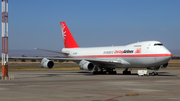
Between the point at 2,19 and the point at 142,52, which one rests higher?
the point at 2,19

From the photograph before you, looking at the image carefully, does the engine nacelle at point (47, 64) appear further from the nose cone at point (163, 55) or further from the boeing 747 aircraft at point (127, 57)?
the nose cone at point (163, 55)

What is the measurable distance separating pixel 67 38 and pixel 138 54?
18.6m

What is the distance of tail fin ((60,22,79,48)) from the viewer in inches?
2095

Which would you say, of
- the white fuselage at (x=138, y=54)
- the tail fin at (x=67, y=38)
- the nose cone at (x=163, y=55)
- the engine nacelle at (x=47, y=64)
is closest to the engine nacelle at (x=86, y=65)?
the white fuselage at (x=138, y=54)

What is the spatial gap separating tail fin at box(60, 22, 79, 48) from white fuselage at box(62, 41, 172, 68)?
8.01 metres

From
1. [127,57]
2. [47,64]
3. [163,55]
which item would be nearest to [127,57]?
[127,57]

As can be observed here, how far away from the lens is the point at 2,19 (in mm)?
32250

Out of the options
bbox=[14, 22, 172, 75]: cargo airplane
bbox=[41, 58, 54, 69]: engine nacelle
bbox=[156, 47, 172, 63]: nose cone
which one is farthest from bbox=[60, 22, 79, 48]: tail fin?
bbox=[156, 47, 172, 63]: nose cone

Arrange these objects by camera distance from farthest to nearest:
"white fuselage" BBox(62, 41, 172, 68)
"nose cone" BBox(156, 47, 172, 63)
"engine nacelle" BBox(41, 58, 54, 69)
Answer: "engine nacelle" BBox(41, 58, 54, 69) < "white fuselage" BBox(62, 41, 172, 68) < "nose cone" BBox(156, 47, 172, 63)

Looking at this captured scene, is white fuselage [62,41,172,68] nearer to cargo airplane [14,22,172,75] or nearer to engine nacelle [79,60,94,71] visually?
cargo airplane [14,22,172,75]

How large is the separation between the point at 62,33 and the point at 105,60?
14247mm

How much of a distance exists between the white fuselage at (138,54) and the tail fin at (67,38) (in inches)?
315

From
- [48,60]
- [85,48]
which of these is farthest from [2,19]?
[85,48]

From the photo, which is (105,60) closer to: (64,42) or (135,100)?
(64,42)
